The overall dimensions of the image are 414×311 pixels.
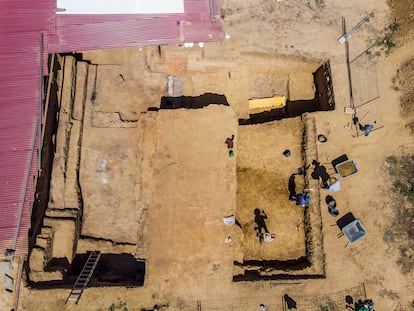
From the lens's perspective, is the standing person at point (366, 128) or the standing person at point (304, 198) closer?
the standing person at point (304, 198)

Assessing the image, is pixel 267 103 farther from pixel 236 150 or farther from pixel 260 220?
pixel 260 220

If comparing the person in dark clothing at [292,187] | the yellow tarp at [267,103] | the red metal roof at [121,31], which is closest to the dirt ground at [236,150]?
the yellow tarp at [267,103]

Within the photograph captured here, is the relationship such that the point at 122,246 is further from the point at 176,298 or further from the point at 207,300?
the point at 207,300

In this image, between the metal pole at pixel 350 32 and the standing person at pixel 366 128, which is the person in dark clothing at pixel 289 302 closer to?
the standing person at pixel 366 128

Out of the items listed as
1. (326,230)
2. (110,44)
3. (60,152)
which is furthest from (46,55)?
(326,230)

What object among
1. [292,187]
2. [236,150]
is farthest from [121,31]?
[292,187]
